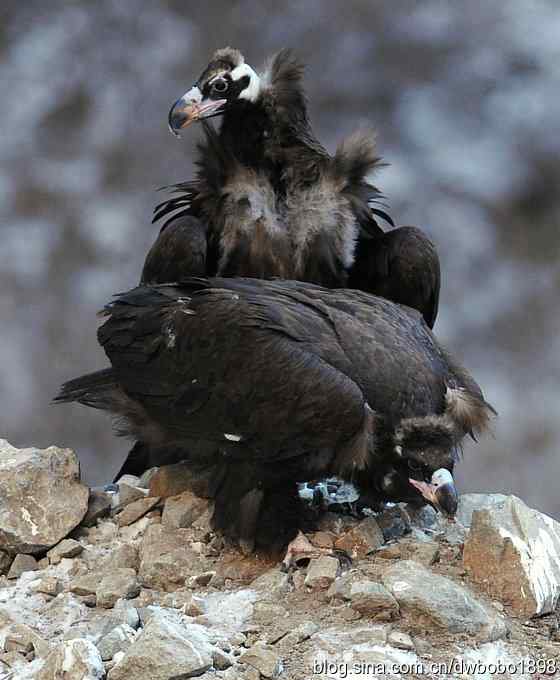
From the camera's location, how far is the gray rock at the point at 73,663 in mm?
2557

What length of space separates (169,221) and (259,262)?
39 centimetres

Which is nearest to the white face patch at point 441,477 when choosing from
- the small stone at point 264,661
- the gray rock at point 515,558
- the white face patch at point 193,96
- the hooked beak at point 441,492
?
the hooked beak at point 441,492

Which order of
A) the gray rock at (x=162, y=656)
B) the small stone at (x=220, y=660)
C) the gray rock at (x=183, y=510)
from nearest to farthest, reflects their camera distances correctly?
the gray rock at (x=162, y=656) < the small stone at (x=220, y=660) < the gray rock at (x=183, y=510)

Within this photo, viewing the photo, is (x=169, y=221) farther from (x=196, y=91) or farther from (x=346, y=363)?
(x=346, y=363)

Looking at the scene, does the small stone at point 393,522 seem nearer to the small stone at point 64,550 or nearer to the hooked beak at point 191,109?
the small stone at point 64,550

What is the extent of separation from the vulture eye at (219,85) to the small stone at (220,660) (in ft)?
6.92

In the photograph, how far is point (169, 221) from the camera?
432 cm

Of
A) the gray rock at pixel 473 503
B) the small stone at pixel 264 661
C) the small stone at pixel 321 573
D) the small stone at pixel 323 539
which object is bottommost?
the small stone at pixel 264 661

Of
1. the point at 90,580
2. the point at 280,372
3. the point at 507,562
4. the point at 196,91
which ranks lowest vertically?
the point at 90,580

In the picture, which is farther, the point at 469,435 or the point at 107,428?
the point at 107,428

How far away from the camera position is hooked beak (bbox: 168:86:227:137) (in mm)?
3900

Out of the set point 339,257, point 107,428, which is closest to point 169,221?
point 339,257

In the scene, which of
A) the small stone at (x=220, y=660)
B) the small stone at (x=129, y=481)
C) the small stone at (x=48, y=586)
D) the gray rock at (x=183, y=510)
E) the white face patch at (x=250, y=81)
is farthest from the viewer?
the white face patch at (x=250, y=81)

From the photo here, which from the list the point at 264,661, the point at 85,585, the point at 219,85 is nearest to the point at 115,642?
the point at 264,661
